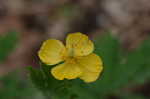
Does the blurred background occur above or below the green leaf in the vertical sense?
below

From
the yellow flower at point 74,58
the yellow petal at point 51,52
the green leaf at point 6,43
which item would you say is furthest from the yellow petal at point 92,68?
the green leaf at point 6,43

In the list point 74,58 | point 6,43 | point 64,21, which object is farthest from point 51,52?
point 64,21

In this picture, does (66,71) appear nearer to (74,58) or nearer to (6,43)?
(74,58)

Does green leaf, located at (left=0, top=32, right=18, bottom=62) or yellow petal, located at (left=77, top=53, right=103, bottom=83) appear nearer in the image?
yellow petal, located at (left=77, top=53, right=103, bottom=83)

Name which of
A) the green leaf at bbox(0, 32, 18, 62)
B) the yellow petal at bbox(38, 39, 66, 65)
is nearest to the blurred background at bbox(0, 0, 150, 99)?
the green leaf at bbox(0, 32, 18, 62)

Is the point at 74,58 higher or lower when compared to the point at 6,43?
higher

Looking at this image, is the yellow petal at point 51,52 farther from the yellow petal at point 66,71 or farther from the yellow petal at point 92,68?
the yellow petal at point 92,68

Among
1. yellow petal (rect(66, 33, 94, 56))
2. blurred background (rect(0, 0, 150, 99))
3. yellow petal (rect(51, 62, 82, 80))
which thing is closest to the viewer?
yellow petal (rect(51, 62, 82, 80))

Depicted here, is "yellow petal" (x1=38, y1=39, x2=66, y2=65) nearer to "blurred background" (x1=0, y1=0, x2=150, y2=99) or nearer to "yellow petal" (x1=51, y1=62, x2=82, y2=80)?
"yellow petal" (x1=51, y1=62, x2=82, y2=80)

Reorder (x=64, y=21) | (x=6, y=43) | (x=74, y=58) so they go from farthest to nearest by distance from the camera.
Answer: (x=64, y=21), (x=6, y=43), (x=74, y=58)
